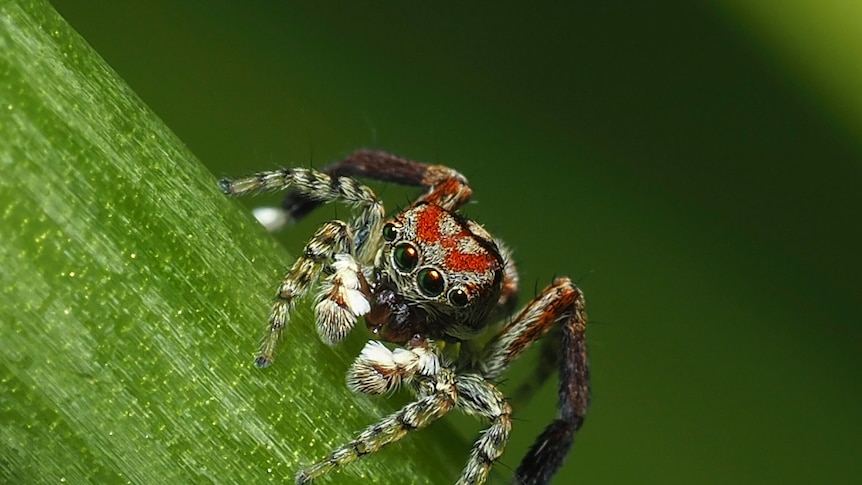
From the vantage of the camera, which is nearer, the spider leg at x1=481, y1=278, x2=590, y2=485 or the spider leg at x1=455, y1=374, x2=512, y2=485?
the spider leg at x1=455, y1=374, x2=512, y2=485

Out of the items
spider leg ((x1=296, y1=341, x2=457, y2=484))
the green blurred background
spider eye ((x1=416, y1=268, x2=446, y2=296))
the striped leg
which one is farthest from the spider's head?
the green blurred background

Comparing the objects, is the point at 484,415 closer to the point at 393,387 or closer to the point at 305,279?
the point at 393,387

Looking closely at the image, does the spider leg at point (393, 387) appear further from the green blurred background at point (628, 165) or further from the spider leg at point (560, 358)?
the green blurred background at point (628, 165)

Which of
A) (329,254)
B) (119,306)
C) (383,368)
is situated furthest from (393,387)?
(119,306)

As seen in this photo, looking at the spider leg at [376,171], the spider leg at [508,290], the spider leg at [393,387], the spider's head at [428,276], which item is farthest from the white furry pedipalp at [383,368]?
the spider leg at [376,171]

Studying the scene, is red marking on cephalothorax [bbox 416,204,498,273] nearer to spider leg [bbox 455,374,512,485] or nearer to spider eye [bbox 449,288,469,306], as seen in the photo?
spider eye [bbox 449,288,469,306]

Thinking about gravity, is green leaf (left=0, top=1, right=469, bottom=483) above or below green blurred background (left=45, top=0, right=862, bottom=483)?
below

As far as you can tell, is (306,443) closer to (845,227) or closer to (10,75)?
(10,75)

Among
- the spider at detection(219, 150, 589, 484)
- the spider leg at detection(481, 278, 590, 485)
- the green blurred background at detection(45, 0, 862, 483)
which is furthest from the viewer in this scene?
the green blurred background at detection(45, 0, 862, 483)

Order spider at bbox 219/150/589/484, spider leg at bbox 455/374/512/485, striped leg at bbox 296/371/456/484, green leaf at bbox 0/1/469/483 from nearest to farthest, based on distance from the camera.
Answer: green leaf at bbox 0/1/469/483
striped leg at bbox 296/371/456/484
spider leg at bbox 455/374/512/485
spider at bbox 219/150/589/484
